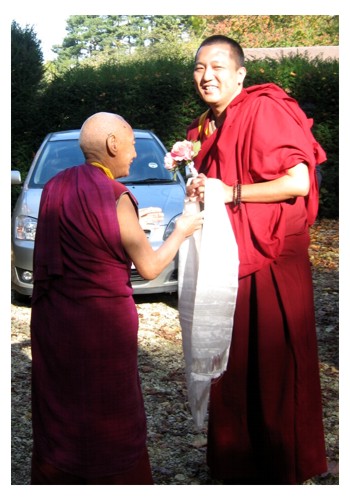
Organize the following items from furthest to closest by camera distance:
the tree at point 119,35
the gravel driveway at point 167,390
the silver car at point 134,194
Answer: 1. the tree at point 119,35
2. the silver car at point 134,194
3. the gravel driveway at point 167,390

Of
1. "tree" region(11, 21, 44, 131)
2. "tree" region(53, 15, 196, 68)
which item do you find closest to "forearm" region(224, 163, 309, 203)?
"tree" region(11, 21, 44, 131)

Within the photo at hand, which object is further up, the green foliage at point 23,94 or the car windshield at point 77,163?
the green foliage at point 23,94

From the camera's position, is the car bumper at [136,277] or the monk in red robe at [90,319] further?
the car bumper at [136,277]

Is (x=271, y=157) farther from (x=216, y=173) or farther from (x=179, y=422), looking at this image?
(x=179, y=422)

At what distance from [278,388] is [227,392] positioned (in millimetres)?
256

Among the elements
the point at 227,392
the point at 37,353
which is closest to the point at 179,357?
the point at 227,392

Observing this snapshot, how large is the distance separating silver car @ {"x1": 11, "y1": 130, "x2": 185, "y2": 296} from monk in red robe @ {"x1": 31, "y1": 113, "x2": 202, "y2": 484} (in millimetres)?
4158

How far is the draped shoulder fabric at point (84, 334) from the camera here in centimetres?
244

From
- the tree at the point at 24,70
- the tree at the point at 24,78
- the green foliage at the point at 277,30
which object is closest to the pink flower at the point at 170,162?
the tree at the point at 24,78

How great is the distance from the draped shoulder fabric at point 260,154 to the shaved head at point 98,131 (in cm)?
66

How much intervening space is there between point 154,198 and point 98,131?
465 centimetres

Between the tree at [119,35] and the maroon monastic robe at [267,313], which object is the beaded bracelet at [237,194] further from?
the tree at [119,35]

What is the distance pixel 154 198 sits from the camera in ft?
23.7

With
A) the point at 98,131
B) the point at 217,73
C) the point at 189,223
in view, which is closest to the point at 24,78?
the point at 217,73
